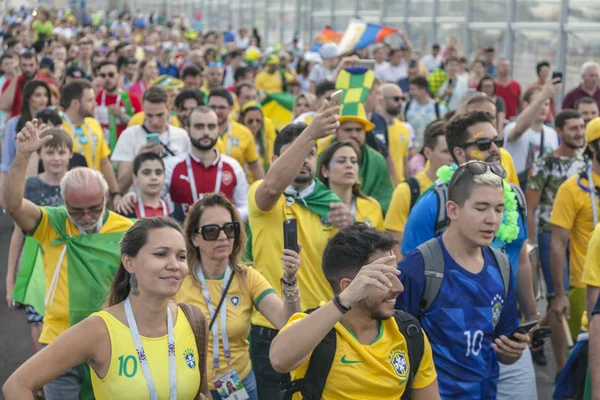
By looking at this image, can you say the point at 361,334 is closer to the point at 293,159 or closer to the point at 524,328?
the point at 524,328

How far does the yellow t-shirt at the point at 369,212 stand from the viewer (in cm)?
587

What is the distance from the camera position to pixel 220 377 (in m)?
4.67

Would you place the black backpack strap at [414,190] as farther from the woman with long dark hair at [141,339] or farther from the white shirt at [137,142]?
the white shirt at [137,142]

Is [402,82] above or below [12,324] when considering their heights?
above

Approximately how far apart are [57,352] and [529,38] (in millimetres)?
16881

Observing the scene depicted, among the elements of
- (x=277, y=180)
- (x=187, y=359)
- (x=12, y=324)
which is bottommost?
(x=12, y=324)

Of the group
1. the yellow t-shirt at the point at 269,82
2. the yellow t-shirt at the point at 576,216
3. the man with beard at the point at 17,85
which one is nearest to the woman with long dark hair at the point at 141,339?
the yellow t-shirt at the point at 576,216

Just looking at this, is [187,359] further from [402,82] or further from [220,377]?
[402,82]

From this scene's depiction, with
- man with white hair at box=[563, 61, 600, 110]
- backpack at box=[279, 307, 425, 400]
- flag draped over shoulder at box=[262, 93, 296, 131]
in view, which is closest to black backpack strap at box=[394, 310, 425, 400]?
backpack at box=[279, 307, 425, 400]

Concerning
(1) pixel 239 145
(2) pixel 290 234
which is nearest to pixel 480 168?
(2) pixel 290 234

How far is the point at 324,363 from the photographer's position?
11.3 ft

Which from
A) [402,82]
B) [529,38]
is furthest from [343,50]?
[529,38]

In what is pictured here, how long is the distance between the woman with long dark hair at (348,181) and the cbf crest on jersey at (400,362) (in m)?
2.27

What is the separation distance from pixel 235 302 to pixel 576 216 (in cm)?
289
